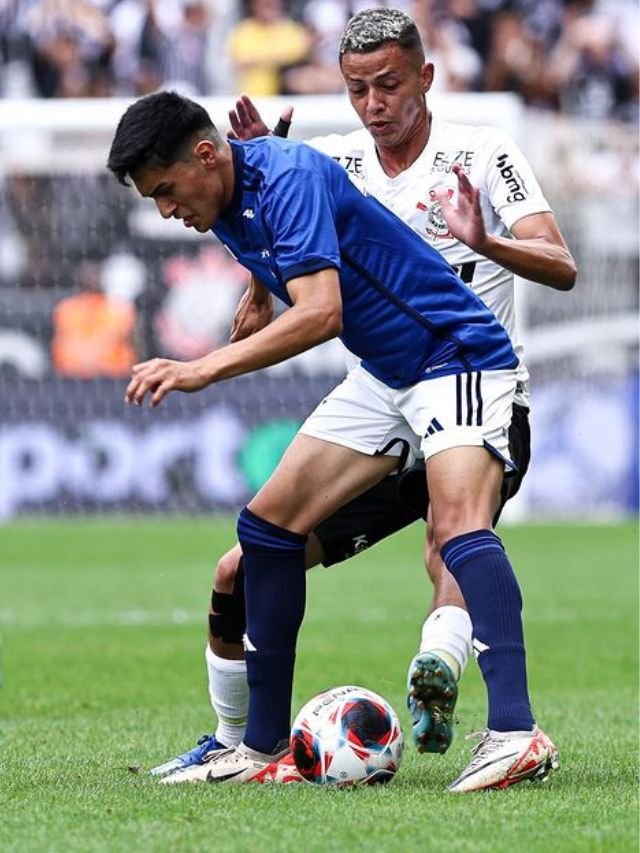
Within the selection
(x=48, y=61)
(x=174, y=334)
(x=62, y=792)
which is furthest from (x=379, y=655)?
(x=48, y=61)

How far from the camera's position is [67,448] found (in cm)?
1733

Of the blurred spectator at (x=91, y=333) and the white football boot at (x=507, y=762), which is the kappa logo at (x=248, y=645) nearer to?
the white football boot at (x=507, y=762)

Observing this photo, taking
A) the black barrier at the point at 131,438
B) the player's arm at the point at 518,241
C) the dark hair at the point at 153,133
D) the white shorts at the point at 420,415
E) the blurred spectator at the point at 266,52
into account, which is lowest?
the black barrier at the point at 131,438

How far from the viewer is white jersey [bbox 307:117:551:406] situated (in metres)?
6.22

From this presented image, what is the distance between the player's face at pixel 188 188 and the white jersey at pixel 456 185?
92 cm

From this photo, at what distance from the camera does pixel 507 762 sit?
5.23m

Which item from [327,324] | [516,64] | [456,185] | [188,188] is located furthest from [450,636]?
[516,64]

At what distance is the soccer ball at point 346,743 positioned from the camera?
5543mm

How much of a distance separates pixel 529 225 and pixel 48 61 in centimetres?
1514

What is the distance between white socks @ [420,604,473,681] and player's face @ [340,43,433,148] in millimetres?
1614

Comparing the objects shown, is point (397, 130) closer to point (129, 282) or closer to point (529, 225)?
point (529, 225)

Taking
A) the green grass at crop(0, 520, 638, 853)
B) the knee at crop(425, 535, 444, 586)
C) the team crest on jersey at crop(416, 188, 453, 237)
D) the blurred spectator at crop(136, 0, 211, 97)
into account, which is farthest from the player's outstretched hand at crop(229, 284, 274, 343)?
the blurred spectator at crop(136, 0, 211, 97)

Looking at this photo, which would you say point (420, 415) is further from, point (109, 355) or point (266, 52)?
point (266, 52)

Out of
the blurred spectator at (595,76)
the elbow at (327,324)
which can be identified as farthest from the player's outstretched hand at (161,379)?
the blurred spectator at (595,76)
